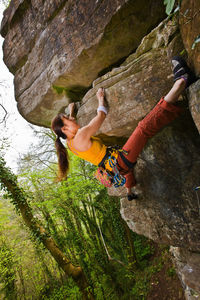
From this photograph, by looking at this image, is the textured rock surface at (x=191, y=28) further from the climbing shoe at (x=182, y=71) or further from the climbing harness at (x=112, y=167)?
the climbing harness at (x=112, y=167)

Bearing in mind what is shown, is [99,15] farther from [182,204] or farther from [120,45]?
[182,204]

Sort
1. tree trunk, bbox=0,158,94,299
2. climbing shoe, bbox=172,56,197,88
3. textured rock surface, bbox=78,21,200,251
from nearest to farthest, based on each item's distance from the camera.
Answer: climbing shoe, bbox=172,56,197,88
textured rock surface, bbox=78,21,200,251
tree trunk, bbox=0,158,94,299

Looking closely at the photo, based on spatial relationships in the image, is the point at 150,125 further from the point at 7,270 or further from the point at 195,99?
the point at 7,270

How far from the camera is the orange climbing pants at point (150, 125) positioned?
2.04 metres

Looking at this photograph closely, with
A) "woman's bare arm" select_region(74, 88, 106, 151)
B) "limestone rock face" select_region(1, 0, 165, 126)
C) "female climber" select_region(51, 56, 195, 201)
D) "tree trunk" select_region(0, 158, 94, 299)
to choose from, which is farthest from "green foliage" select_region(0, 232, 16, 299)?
"woman's bare arm" select_region(74, 88, 106, 151)

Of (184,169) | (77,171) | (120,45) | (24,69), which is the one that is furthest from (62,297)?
(120,45)

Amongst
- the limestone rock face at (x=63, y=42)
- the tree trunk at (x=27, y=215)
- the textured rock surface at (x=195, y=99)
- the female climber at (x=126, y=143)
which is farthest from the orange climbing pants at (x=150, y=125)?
the tree trunk at (x=27, y=215)

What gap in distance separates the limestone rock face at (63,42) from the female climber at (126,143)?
0.94 meters

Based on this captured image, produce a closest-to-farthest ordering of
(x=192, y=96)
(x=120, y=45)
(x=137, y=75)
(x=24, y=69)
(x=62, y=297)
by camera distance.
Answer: (x=192, y=96) < (x=137, y=75) < (x=120, y=45) < (x=24, y=69) < (x=62, y=297)

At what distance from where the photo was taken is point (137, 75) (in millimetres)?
2537

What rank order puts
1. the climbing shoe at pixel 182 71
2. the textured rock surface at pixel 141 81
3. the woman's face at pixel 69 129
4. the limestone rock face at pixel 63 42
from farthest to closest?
the limestone rock face at pixel 63 42 → the woman's face at pixel 69 129 → the textured rock surface at pixel 141 81 → the climbing shoe at pixel 182 71

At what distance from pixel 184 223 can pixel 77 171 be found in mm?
5926

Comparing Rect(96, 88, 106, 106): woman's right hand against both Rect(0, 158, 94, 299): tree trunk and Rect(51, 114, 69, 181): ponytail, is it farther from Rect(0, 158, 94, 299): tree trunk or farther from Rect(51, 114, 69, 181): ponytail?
Rect(0, 158, 94, 299): tree trunk

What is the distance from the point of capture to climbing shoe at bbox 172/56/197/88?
186cm
